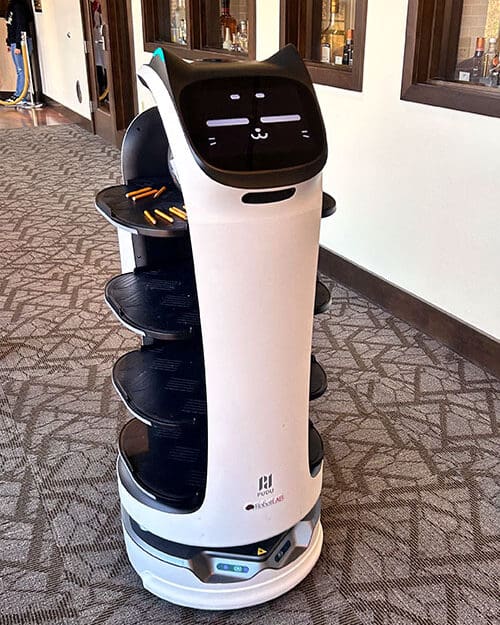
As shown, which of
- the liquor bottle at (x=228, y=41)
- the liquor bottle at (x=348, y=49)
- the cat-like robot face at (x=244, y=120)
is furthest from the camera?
the liquor bottle at (x=228, y=41)

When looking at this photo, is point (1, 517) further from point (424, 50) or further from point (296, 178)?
point (424, 50)

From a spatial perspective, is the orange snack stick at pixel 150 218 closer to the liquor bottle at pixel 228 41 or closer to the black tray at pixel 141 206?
the black tray at pixel 141 206

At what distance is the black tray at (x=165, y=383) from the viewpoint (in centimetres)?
144

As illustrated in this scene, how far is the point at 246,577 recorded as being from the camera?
58.9 inches

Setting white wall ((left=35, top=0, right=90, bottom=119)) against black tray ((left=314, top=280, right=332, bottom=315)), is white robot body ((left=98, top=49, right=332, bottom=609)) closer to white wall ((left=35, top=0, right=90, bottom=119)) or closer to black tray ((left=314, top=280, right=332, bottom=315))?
black tray ((left=314, top=280, right=332, bottom=315))

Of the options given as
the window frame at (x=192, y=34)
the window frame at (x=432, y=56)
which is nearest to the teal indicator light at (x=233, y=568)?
the window frame at (x=432, y=56)

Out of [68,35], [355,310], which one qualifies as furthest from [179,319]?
[68,35]

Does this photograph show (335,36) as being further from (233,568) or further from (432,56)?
(233,568)

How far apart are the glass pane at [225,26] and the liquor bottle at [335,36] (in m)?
0.94

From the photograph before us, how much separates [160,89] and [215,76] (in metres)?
0.10

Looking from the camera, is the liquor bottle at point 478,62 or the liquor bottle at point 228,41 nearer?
the liquor bottle at point 478,62

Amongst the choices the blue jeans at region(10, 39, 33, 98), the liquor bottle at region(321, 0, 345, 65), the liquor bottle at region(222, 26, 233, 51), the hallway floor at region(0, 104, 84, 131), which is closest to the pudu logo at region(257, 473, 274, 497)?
the liquor bottle at region(321, 0, 345, 65)

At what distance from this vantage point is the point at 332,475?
197cm

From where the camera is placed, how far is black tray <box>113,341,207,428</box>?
4.71 feet
